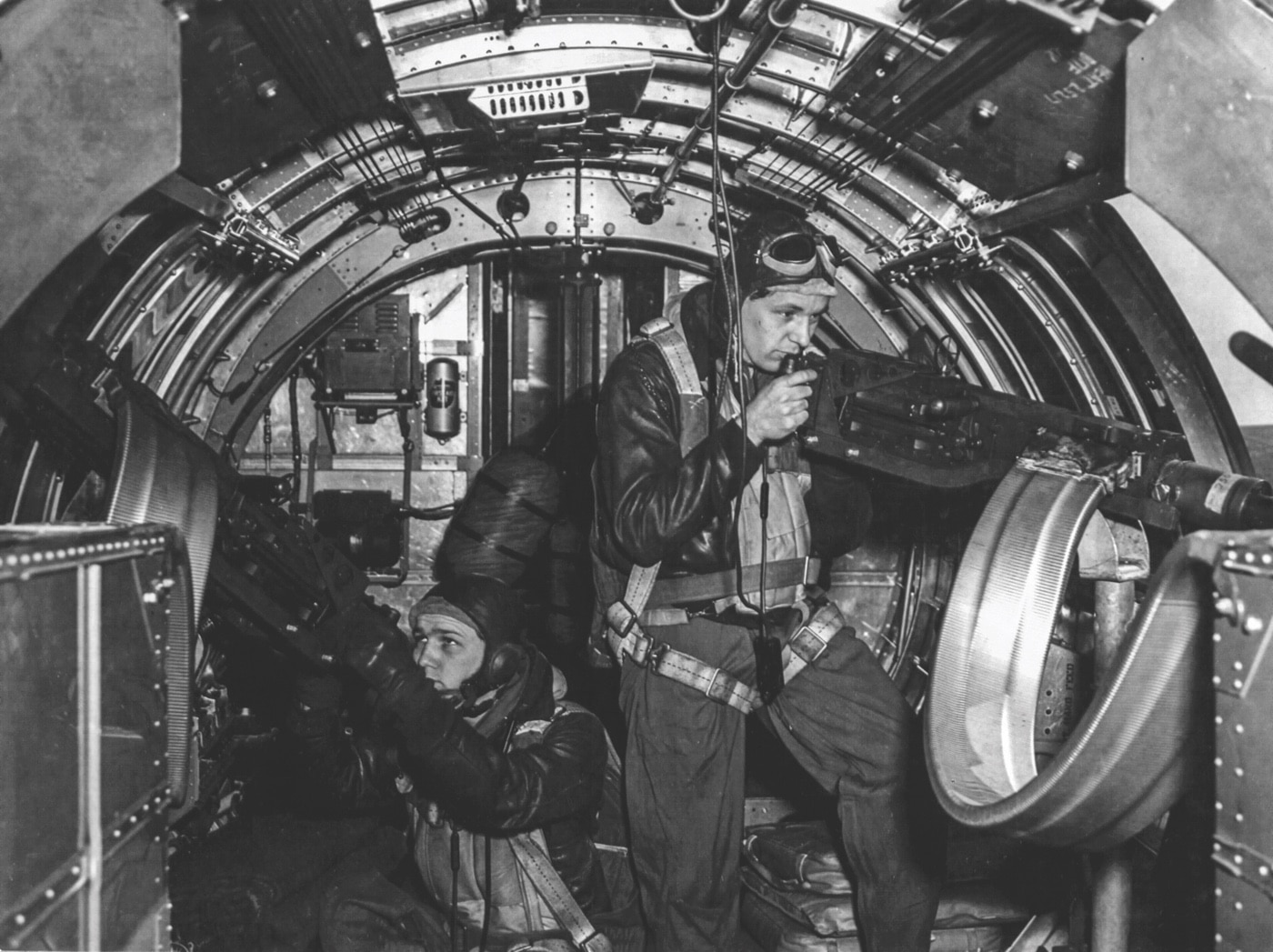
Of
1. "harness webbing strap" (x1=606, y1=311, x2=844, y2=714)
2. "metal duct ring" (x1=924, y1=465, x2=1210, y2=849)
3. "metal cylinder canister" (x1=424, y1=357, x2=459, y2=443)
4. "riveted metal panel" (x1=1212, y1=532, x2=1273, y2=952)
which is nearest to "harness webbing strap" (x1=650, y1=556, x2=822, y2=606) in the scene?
"harness webbing strap" (x1=606, y1=311, x2=844, y2=714)

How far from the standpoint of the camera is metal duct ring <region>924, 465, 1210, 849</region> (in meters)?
2.25

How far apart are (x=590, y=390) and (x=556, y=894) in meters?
3.38

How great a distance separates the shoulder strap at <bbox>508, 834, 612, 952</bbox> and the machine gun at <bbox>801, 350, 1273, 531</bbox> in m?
2.00

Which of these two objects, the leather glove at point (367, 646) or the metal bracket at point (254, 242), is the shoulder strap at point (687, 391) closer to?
the leather glove at point (367, 646)

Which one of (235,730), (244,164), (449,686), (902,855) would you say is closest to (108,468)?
(244,164)

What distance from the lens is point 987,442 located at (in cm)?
341

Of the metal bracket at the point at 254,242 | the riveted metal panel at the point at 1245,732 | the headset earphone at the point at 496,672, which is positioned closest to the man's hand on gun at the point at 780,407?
the headset earphone at the point at 496,672

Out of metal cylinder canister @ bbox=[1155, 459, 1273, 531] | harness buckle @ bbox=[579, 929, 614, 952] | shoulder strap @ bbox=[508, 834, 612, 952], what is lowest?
harness buckle @ bbox=[579, 929, 614, 952]

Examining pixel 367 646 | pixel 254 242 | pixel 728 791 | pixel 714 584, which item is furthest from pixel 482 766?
pixel 254 242

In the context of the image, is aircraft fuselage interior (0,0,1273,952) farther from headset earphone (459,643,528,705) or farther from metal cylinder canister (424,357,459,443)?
headset earphone (459,643,528,705)

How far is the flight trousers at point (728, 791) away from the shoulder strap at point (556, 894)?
271 mm

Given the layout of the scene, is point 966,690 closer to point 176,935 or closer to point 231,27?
point 231,27

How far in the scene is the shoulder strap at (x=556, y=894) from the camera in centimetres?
388

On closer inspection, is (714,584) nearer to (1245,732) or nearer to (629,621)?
(629,621)
